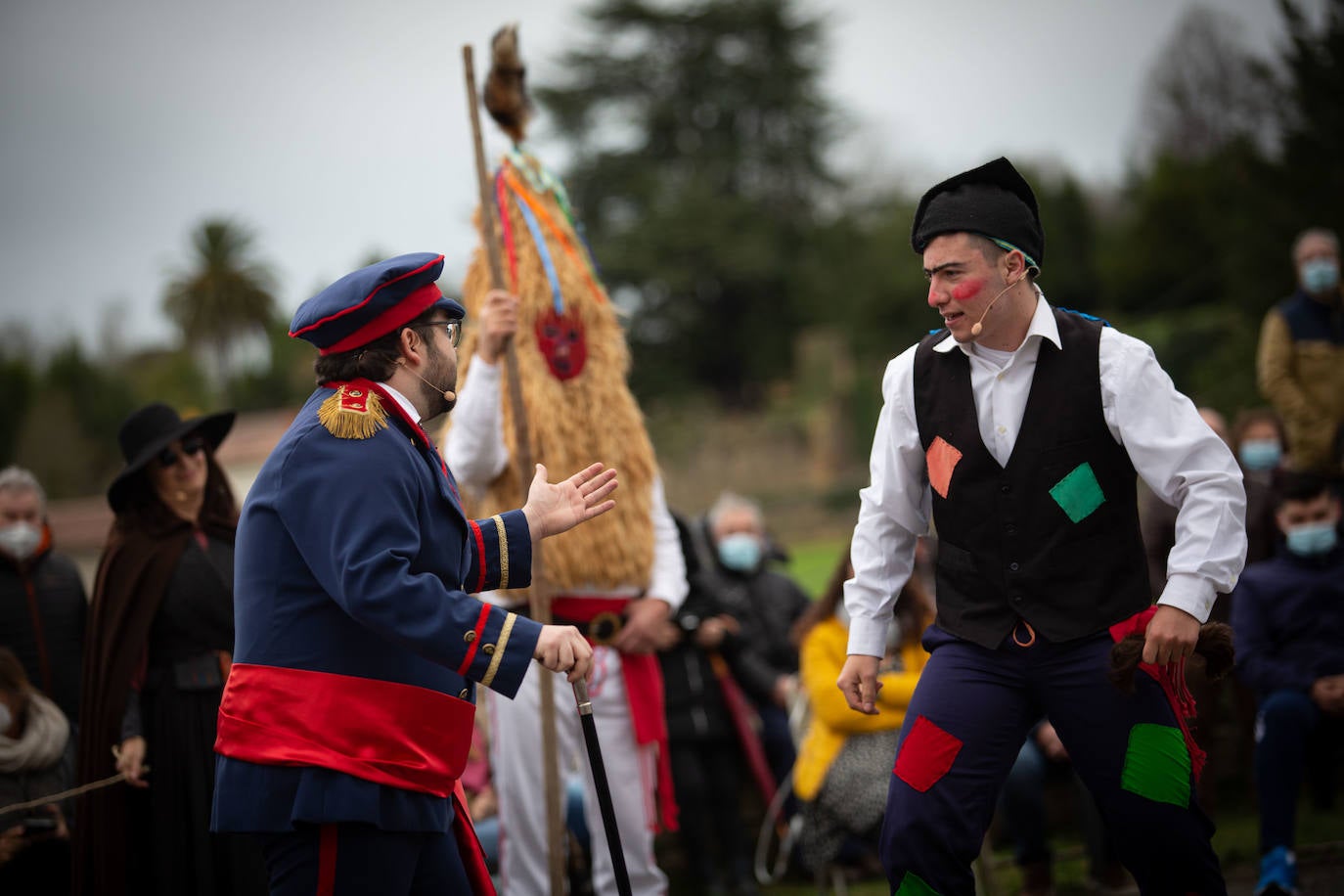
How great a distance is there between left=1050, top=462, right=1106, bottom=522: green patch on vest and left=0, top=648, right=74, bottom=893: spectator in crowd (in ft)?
12.9

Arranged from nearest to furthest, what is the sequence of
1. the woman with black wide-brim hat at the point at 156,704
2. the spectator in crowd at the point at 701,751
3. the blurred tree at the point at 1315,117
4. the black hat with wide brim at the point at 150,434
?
the woman with black wide-brim hat at the point at 156,704 → the black hat with wide brim at the point at 150,434 → the spectator in crowd at the point at 701,751 → the blurred tree at the point at 1315,117

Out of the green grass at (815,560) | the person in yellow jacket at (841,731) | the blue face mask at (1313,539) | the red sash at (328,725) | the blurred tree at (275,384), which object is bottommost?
the green grass at (815,560)

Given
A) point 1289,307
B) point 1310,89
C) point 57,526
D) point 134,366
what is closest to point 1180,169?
point 1310,89

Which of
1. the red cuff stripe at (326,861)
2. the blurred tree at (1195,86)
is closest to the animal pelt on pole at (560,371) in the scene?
the red cuff stripe at (326,861)

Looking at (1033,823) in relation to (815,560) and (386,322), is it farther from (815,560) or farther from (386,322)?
(815,560)

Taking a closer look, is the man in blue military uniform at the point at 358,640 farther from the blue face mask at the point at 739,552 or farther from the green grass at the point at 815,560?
the green grass at the point at 815,560

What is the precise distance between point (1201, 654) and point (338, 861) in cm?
224

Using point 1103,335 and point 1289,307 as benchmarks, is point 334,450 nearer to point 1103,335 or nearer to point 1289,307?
point 1103,335

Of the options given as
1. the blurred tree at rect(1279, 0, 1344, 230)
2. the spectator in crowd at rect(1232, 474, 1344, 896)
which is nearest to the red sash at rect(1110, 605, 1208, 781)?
the spectator in crowd at rect(1232, 474, 1344, 896)

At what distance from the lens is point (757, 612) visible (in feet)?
22.6

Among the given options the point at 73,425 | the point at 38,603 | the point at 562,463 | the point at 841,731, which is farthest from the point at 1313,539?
the point at 73,425

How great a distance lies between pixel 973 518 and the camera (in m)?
3.34

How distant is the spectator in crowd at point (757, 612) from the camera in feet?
20.9

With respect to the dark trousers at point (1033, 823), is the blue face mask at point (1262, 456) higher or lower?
higher
